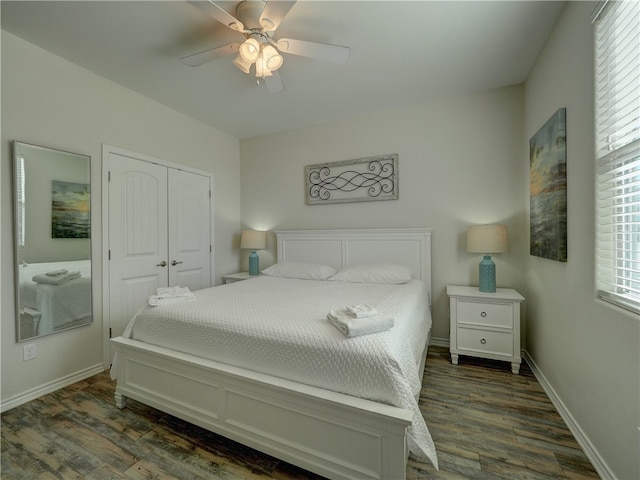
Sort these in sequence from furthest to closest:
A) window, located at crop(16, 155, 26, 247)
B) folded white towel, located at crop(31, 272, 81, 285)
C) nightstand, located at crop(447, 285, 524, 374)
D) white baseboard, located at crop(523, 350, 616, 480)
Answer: nightstand, located at crop(447, 285, 524, 374)
folded white towel, located at crop(31, 272, 81, 285)
window, located at crop(16, 155, 26, 247)
white baseboard, located at crop(523, 350, 616, 480)

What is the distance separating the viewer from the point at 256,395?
142 centimetres

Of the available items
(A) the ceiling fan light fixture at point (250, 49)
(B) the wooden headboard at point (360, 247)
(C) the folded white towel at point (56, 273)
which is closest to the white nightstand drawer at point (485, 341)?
(B) the wooden headboard at point (360, 247)

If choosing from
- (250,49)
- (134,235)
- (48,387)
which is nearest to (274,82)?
(250,49)

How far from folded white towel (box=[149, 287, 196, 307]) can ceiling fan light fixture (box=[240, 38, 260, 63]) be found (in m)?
1.74

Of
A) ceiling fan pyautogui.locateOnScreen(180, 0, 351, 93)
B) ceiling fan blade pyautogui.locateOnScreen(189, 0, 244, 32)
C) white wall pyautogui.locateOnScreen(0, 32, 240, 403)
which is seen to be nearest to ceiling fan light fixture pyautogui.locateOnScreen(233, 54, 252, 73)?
ceiling fan pyautogui.locateOnScreen(180, 0, 351, 93)

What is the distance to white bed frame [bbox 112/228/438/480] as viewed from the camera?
1155 millimetres

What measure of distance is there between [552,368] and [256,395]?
6.82ft

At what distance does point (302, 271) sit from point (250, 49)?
6.99 feet

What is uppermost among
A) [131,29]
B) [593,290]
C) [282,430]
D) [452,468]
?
[131,29]

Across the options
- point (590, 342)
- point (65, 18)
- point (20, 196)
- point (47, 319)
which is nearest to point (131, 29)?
point (65, 18)

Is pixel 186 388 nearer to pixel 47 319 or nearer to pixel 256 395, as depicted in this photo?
pixel 256 395

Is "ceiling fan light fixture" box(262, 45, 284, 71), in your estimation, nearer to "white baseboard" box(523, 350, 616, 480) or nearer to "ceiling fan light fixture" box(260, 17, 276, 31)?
"ceiling fan light fixture" box(260, 17, 276, 31)

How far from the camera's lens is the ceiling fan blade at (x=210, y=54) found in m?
1.79

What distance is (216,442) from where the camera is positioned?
1.58 metres
